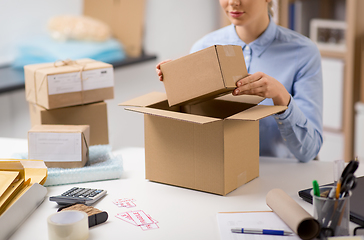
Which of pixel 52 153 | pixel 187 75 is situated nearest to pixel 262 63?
pixel 187 75

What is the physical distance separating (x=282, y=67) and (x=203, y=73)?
529 mm

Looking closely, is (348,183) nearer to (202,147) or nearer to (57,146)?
(202,147)

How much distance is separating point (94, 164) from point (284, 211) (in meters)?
0.63

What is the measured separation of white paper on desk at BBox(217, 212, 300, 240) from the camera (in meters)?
0.93

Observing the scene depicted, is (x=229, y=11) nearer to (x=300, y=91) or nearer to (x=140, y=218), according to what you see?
(x=300, y=91)

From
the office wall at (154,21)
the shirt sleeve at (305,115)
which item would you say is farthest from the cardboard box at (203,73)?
the office wall at (154,21)

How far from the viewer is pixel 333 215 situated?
2.93 feet

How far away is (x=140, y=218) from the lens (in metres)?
1.04

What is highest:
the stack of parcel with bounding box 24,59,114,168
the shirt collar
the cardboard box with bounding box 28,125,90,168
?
the shirt collar

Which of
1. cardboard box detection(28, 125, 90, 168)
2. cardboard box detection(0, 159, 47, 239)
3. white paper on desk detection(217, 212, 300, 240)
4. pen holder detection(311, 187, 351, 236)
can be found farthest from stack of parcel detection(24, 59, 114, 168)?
pen holder detection(311, 187, 351, 236)

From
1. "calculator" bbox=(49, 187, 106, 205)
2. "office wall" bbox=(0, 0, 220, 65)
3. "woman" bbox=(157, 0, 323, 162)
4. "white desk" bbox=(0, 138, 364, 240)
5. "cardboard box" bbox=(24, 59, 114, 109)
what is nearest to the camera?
"white desk" bbox=(0, 138, 364, 240)

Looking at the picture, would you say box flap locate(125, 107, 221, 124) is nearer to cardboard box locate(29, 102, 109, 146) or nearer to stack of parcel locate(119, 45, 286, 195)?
stack of parcel locate(119, 45, 286, 195)

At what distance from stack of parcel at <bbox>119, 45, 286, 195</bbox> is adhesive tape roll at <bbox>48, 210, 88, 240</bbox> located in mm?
334

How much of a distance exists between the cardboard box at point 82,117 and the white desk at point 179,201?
10.3 inches
